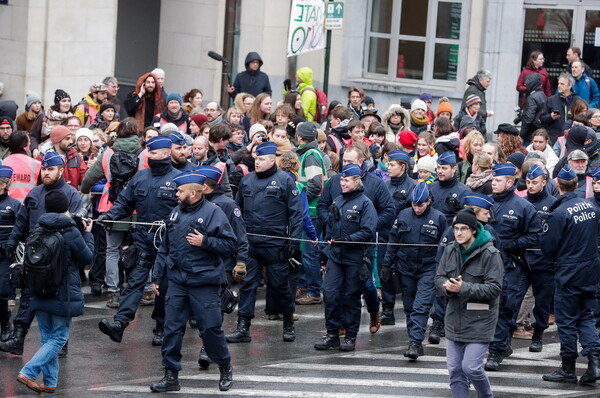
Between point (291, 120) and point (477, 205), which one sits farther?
point (291, 120)

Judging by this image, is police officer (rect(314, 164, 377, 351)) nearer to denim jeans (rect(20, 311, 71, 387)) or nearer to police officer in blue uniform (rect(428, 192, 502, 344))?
police officer in blue uniform (rect(428, 192, 502, 344))

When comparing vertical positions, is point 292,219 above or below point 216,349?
above

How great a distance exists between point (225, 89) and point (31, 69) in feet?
11.4

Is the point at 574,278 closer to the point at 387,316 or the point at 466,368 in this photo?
the point at 466,368

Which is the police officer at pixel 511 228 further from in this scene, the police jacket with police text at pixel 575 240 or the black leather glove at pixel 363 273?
the black leather glove at pixel 363 273

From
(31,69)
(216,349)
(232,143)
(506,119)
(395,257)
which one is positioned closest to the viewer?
(216,349)

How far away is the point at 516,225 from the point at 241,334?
2.99m

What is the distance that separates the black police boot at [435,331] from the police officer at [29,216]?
378cm

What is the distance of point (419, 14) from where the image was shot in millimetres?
26297

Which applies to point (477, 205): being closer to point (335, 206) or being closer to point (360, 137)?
point (335, 206)

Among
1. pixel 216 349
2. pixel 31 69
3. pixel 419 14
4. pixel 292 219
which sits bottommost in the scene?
pixel 216 349

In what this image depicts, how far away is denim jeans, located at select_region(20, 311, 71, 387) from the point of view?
38.3ft

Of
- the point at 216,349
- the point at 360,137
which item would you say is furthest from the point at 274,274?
the point at 360,137

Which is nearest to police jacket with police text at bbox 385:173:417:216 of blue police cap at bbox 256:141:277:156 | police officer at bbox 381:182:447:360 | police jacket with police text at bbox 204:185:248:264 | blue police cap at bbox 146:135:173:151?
police officer at bbox 381:182:447:360
